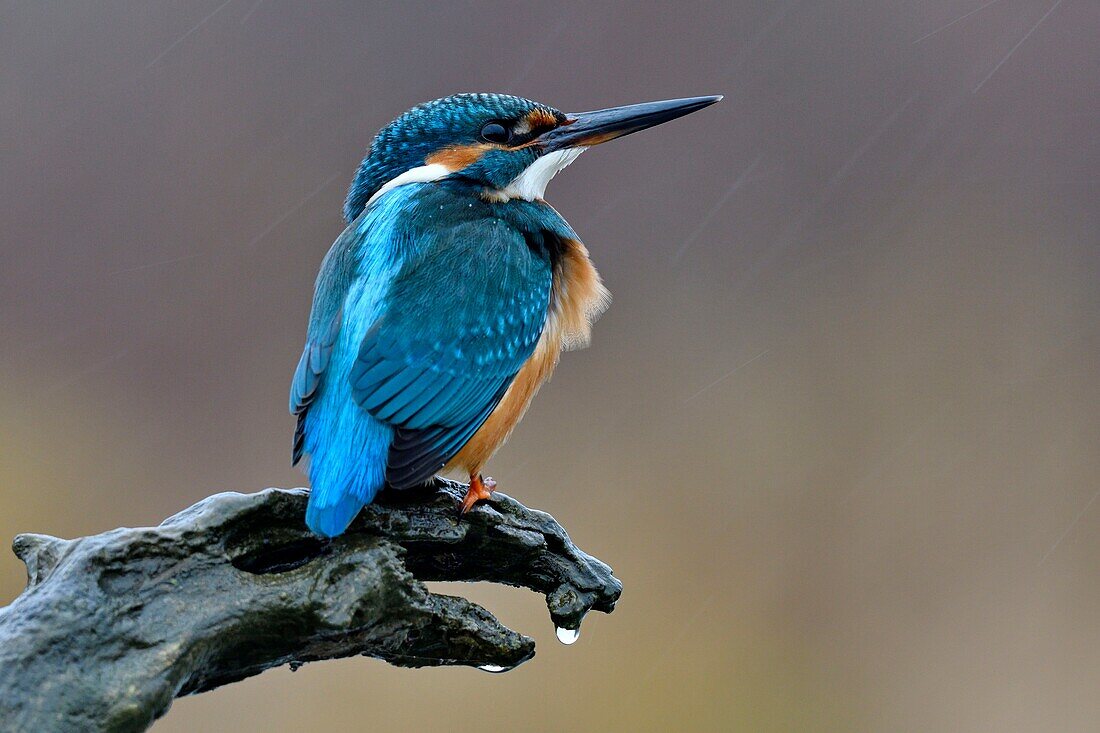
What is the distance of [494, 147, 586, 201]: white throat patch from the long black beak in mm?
15

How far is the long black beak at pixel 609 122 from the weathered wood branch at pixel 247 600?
0.75 m

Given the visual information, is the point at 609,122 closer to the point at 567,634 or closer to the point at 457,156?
the point at 457,156

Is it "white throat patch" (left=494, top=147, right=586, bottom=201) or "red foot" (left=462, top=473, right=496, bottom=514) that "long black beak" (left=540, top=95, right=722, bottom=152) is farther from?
"red foot" (left=462, top=473, right=496, bottom=514)

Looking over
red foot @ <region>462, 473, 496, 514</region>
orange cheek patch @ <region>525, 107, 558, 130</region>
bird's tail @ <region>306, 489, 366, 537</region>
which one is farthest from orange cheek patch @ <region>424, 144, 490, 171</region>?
bird's tail @ <region>306, 489, 366, 537</region>

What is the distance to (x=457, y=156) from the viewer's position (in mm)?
2357

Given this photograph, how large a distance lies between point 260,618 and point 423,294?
0.62m

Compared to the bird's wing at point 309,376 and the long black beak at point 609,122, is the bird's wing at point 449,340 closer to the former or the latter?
the bird's wing at point 309,376

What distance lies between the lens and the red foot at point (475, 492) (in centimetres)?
200

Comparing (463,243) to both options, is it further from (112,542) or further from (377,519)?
(112,542)

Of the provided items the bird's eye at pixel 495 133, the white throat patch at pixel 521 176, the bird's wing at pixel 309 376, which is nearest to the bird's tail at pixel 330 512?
the bird's wing at pixel 309 376

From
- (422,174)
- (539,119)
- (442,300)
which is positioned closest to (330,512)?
(442,300)

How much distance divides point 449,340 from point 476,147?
43 centimetres

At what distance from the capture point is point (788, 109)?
5.34 metres

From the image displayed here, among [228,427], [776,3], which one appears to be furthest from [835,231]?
[228,427]
